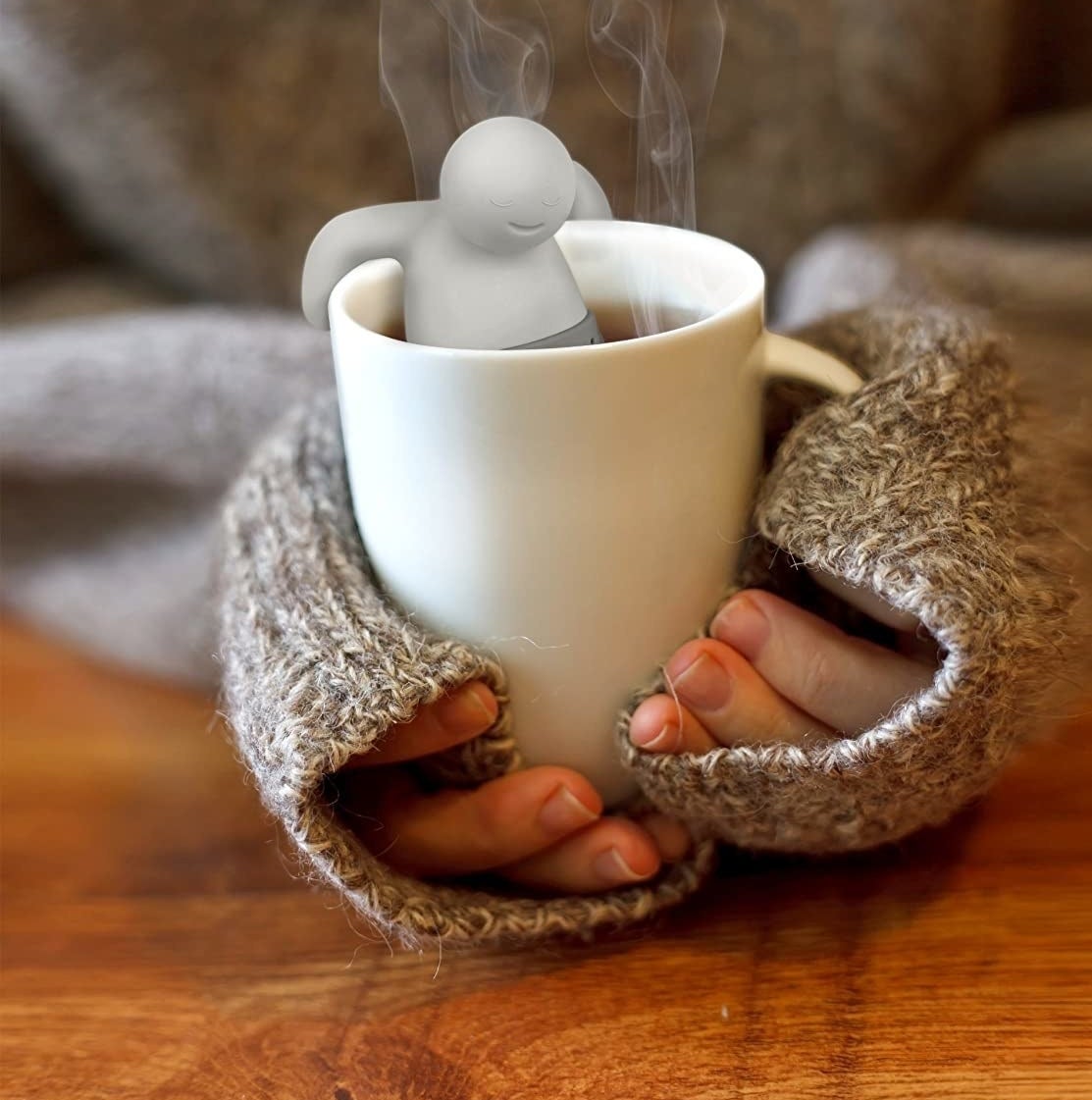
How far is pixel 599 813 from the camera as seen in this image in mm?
371

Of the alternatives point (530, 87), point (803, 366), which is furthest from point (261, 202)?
point (803, 366)

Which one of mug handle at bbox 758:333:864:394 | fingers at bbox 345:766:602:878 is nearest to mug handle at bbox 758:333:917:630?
mug handle at bbox 758:333:864:394

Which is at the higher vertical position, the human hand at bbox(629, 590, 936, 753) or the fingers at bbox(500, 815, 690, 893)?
the human hand at bbox(629, 590, 936, 753)

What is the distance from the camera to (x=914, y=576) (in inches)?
12.0

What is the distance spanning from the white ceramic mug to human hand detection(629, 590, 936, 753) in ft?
0.04

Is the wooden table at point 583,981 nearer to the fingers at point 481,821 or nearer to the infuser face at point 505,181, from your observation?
the fingers at point 481,821

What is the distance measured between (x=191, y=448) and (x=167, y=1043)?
31 cm

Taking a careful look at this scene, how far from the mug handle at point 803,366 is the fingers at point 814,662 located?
0.23ft

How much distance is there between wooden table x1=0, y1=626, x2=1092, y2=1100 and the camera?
317mm

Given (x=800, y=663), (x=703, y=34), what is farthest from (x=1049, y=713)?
(x=703, y=34)

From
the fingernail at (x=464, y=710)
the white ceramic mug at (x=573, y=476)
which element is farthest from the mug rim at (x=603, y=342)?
the fingernail at (x=464, y=710)

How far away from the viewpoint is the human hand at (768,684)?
346 millimetres

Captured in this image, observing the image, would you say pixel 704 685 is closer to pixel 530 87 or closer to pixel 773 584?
pixel 773 584

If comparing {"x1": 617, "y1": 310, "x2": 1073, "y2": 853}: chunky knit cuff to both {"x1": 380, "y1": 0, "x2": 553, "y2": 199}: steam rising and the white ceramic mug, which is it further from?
{"x1": 380, "y1": 0, "x2": 553, "y2": 199}: steam rising
